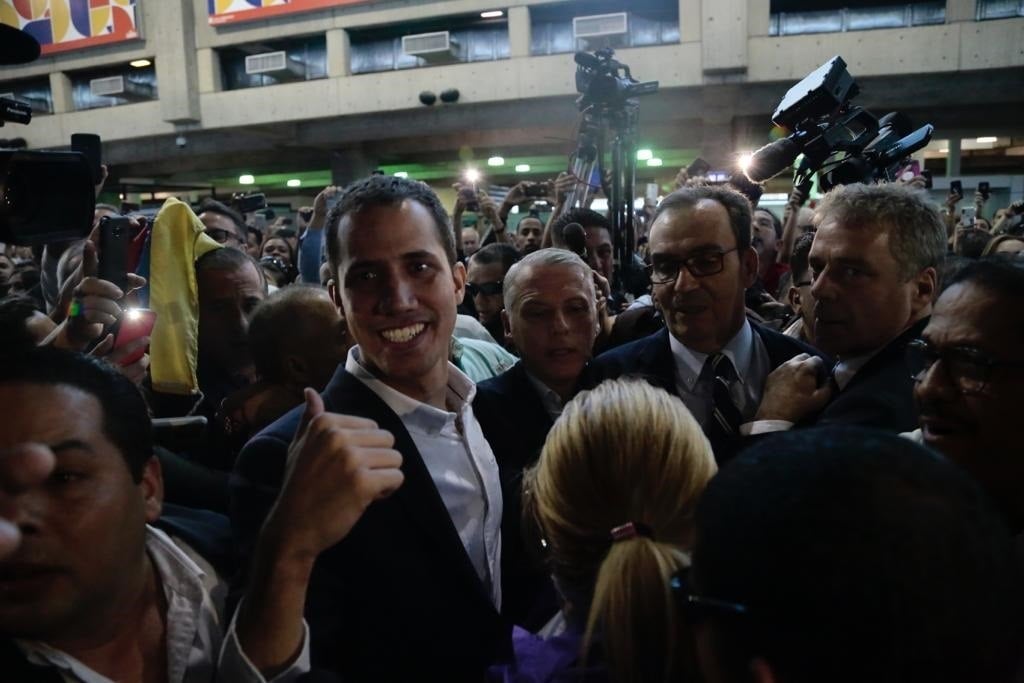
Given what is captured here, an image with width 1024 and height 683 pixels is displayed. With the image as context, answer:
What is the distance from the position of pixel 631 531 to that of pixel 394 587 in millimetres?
513

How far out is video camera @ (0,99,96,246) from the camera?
1259mm

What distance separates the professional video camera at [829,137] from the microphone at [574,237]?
2.77 feet

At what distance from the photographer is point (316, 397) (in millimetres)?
1104

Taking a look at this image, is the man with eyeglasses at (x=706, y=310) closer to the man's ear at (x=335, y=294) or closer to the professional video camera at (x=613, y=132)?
the man's ear at (x=335, y=294)

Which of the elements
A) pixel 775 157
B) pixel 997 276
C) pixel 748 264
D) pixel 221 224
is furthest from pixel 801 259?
pixel 221 224

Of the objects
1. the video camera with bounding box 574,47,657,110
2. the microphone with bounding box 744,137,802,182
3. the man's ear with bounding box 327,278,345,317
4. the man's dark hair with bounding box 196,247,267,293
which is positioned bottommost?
the man's ear with bounding box 327,278,345,317

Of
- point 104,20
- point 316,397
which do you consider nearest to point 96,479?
point 316,397

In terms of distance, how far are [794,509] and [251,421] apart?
1.60m

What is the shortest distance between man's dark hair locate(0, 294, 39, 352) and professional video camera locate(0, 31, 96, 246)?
0.38 metres

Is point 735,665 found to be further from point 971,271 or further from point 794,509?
point 971,271

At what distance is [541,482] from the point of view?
118 cm

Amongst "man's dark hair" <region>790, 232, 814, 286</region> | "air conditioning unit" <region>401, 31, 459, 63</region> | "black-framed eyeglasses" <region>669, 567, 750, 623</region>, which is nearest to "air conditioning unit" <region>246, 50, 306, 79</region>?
"air conditioning unit" <region>401, 31, 459, 63</region>

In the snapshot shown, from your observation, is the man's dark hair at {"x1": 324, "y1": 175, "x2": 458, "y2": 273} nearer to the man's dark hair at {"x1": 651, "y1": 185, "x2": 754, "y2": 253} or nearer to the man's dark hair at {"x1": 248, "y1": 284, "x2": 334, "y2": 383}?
the man's dark hair at {"x1": 248, "y1": 284, "x2": 334, "y2": 383}

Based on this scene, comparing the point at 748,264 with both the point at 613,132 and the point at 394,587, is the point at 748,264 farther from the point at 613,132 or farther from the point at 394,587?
the point at 613,132
